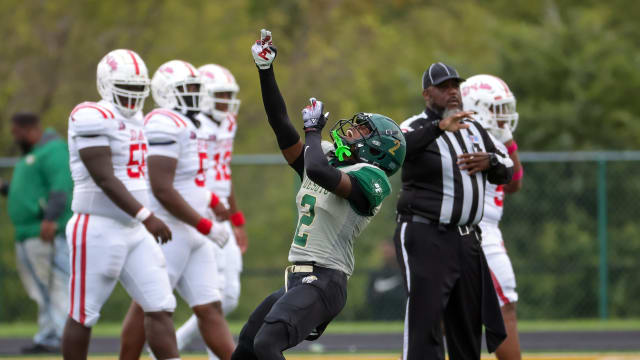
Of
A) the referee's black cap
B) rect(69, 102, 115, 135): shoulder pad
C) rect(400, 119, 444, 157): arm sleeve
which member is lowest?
rect(400, 119, 444, 157): arm sleeve

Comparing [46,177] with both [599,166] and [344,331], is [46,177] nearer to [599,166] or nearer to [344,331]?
[344,331]

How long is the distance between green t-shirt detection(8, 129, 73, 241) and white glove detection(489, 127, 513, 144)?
4.49m

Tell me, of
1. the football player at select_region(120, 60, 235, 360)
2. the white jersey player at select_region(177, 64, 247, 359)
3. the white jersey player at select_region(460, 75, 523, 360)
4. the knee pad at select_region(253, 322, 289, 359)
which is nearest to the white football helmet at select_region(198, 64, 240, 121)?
the white jersey player at select_region(177, 64, 247, 359)

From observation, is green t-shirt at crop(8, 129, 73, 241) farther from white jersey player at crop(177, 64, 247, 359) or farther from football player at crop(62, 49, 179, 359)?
football player at crop(62, 49, 179, 359)

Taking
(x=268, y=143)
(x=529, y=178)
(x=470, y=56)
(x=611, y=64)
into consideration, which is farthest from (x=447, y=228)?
(x=470, y=56)

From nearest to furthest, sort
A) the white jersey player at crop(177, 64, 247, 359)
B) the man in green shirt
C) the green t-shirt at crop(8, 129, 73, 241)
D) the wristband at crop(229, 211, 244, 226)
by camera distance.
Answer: the white jersey player at crop(177, 64, 247, 359), the wristband at crop(229, 211, 244, 226), the man in green shirt, the green t-shirt at crop(8, 129, 73, 241)

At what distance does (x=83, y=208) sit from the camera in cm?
698

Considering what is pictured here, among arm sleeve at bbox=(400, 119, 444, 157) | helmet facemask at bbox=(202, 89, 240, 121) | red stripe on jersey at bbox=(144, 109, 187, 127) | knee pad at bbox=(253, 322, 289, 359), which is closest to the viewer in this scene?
knee pad at bbox=(253, 322, 289, 359)

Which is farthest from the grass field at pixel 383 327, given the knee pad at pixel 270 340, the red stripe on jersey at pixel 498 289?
the knee pad at pixel 270 340

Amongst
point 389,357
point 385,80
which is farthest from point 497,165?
point 385,80

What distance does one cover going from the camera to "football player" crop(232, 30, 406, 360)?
581 cm

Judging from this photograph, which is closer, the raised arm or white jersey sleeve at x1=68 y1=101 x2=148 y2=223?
the raised arm

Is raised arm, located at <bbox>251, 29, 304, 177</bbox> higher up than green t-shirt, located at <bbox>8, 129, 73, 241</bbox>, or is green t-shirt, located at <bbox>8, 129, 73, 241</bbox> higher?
raised arm, located at <bbox>251, 29, 304, 177</bbox>

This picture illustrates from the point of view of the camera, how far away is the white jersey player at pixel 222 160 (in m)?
8.41
